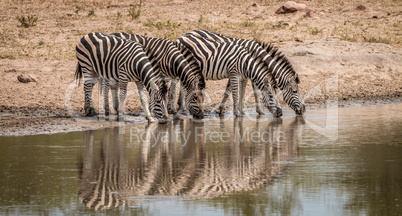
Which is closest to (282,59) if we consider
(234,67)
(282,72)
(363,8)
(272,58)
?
(272,58)

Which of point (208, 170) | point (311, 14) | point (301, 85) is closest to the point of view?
point (208, 170)

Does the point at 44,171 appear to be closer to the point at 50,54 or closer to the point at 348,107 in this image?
the point at 348,107

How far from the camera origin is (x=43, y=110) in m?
12.2

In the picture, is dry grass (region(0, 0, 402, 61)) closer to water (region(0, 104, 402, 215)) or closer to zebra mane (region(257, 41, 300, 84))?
zebra mane (region(257, 41, 300, 84))

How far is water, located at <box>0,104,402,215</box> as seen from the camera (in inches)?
221

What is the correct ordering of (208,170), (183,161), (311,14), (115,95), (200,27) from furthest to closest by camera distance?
(311,14), (200,27), (115,95), (183,161), (208,170)

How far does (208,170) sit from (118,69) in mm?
5056

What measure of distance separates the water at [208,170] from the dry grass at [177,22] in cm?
758

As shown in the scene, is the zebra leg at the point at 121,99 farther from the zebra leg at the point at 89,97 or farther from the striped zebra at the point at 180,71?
Answer: the striped zebra at the point at 180,71

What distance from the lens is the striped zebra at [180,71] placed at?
37.7 ft

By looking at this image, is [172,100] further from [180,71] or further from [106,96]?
[106,96]

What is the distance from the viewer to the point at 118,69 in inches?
457

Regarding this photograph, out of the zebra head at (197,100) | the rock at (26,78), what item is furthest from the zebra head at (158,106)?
the rock at (26,78)

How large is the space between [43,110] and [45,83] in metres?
2.08
